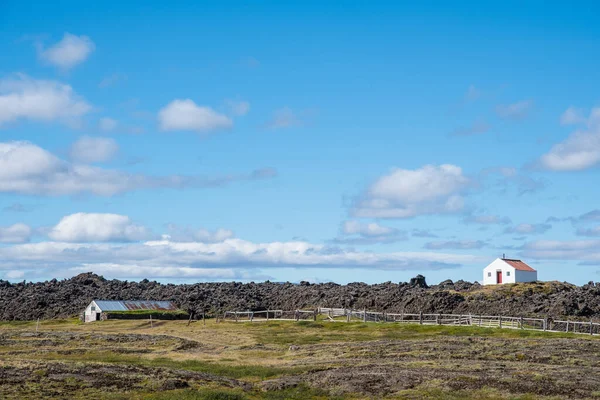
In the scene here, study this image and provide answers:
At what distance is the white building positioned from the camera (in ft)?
436

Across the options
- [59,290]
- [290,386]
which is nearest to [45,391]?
[290,386]

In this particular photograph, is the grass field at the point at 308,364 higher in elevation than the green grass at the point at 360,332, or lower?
lower

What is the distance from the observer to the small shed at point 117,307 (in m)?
130

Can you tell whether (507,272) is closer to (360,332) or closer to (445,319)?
(445,319)

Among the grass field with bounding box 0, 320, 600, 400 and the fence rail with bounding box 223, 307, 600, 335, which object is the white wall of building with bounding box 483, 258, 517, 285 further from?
the grass field with bounding box 0, 320, 600, 400

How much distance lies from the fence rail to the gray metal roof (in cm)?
1441

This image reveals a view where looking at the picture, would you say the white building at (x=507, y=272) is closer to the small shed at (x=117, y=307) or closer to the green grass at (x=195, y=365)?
the small shed at (x=117, y=307)

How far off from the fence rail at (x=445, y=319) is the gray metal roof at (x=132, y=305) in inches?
567

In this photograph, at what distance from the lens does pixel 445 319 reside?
4134 inches

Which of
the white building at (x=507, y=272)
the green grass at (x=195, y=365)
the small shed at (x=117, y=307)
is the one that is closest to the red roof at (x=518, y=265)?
the white building at (x=507, y=272)

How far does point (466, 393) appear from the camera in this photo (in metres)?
49.2

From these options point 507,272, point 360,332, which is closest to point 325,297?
Result: point 507,272

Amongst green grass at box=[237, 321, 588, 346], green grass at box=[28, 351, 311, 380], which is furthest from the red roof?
green grass at box=[28, 351, 311, 380]

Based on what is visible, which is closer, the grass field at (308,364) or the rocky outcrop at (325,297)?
the grass field at (308,364)
